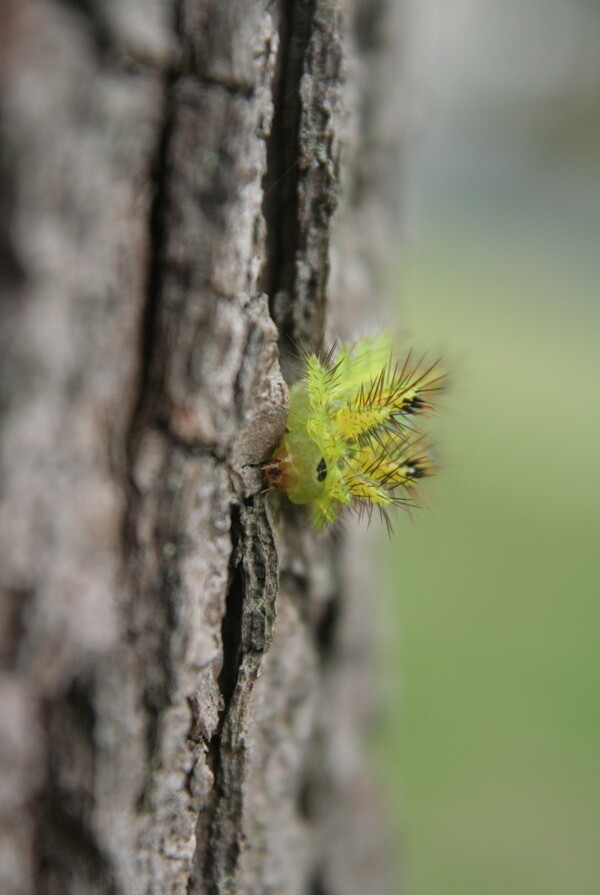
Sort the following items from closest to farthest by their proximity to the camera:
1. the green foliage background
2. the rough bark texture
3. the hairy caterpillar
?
the rough bark texture < the hairy caterpillar < the green foliage background

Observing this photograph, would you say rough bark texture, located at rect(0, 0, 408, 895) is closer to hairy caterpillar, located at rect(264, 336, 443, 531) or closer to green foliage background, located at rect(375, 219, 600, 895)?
hairy caterpillar, located at rect(264, 336, 443, 531)

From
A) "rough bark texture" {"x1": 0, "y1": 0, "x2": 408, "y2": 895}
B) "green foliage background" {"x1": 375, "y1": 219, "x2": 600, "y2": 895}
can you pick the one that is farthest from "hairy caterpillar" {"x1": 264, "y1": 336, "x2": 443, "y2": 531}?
"green foliage background" {"x1": 375, "y1": 219, "x2": 600, "y2": 895}

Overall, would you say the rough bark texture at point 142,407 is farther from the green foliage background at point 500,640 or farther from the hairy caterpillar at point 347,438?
the green foliage background at point 500,640

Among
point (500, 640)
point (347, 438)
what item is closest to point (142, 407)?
point (347, 438)

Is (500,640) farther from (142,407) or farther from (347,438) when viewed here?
(142,407)

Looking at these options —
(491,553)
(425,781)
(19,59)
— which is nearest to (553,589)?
(491,553)
